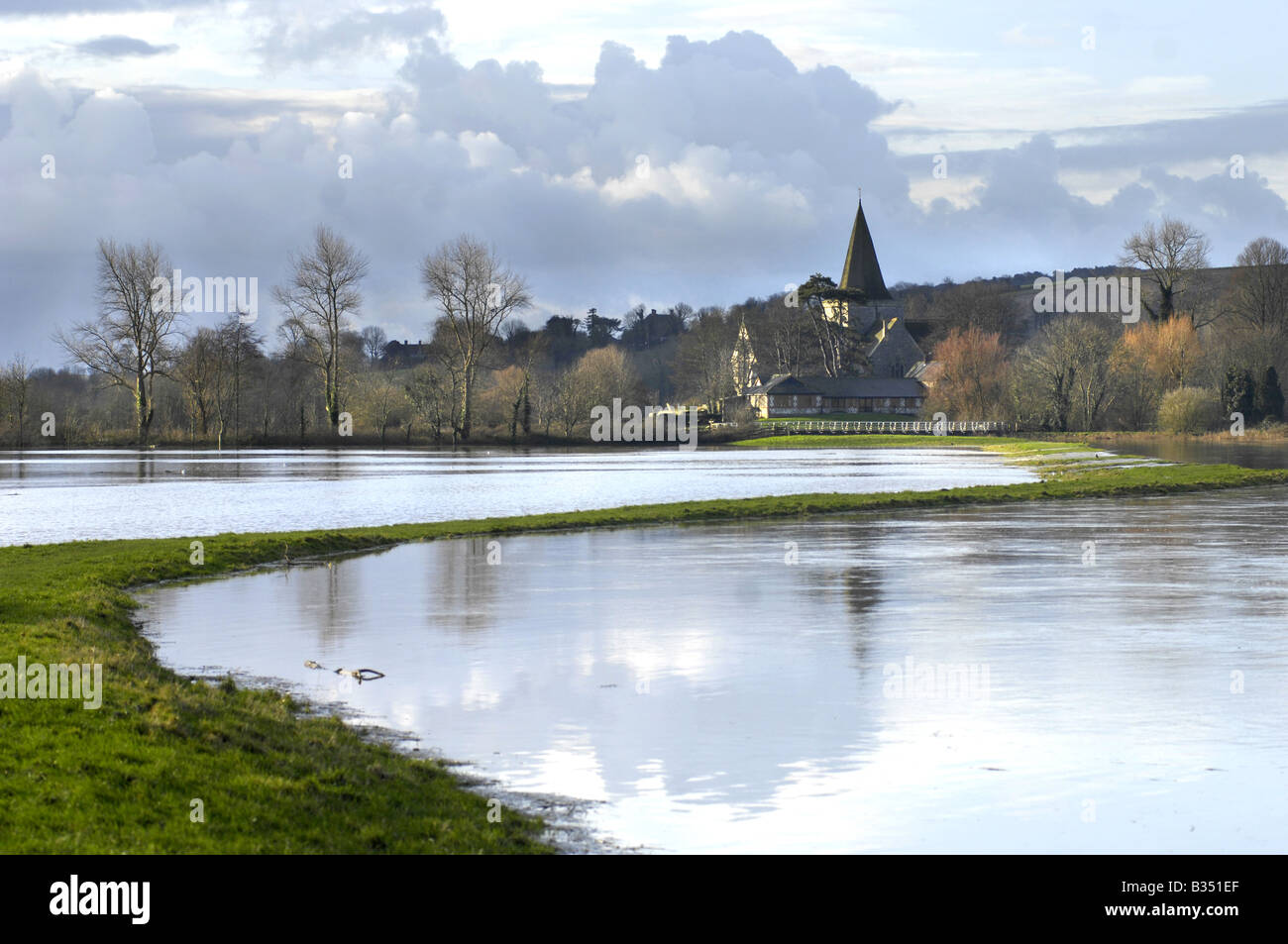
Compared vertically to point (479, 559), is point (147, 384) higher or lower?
higher

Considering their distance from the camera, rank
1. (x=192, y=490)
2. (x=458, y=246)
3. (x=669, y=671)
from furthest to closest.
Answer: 1. (x=458, y=246)
2. (x=192, y=490)
3. (x=669, y=671)

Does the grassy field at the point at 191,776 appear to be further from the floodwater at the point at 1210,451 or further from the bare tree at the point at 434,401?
the bare tree at the point at 434,401

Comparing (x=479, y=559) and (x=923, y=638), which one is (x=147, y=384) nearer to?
(x=479, y=559)

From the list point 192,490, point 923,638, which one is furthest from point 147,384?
point 923,638

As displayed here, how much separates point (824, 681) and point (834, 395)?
158795 mm

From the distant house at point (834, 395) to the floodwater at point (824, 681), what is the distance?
141 metres

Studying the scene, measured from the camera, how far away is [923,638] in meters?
17.0

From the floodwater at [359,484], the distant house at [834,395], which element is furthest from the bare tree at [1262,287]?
Answer: the floodwater at [359,484]

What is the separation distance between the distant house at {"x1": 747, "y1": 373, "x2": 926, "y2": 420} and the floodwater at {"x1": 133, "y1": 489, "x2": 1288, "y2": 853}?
14096 cm

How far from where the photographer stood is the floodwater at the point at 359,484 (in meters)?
37.6

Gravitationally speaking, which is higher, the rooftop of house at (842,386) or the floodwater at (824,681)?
the rooftop of house at (842,386)

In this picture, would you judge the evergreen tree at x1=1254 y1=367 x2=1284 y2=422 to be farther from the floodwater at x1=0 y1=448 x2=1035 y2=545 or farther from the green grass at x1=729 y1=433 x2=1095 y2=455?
the floodwater at x1=0 y1=448 x2=1035 y2=545
